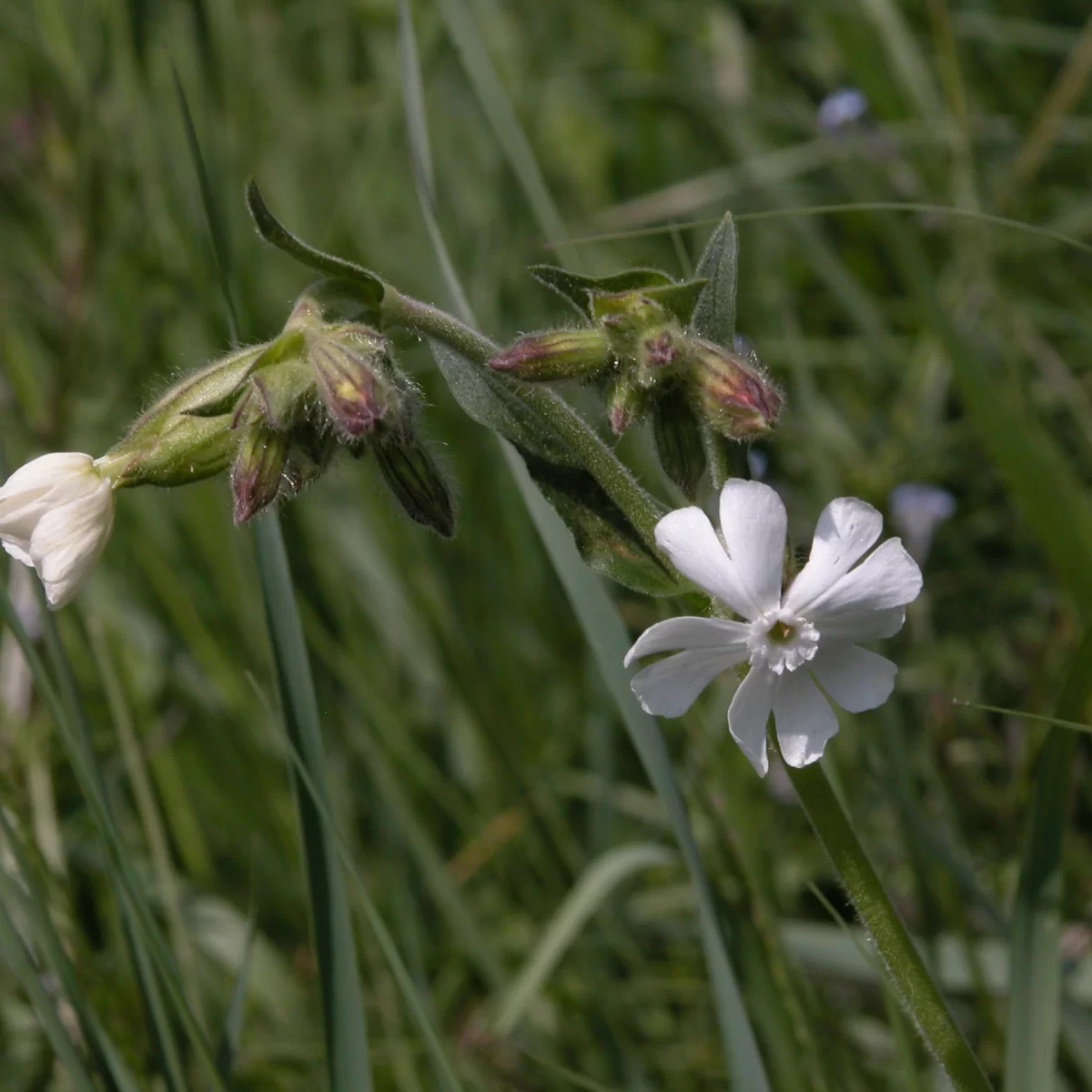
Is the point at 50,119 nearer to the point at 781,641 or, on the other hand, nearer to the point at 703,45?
the point at 703,45

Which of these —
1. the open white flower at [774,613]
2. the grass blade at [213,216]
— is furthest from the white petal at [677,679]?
the grass blade at [213,216]

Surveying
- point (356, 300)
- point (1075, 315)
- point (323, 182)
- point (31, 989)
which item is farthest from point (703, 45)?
point (31, 989)

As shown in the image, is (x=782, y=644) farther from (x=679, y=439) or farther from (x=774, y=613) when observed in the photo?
(x=679, y=439)

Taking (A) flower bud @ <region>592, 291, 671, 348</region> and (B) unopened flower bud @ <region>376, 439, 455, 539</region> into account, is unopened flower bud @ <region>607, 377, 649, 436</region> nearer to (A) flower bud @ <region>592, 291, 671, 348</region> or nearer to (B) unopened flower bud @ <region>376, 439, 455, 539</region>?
(A) flower bud @ <region>592, 291, 671, 348</region>

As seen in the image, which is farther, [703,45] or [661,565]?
[703,45]

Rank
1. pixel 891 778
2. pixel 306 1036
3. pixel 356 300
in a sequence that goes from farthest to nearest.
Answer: pixel 306 1036 → pixel 891 778 → pixel 356 300

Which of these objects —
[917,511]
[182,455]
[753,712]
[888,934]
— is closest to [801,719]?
[753,712]
